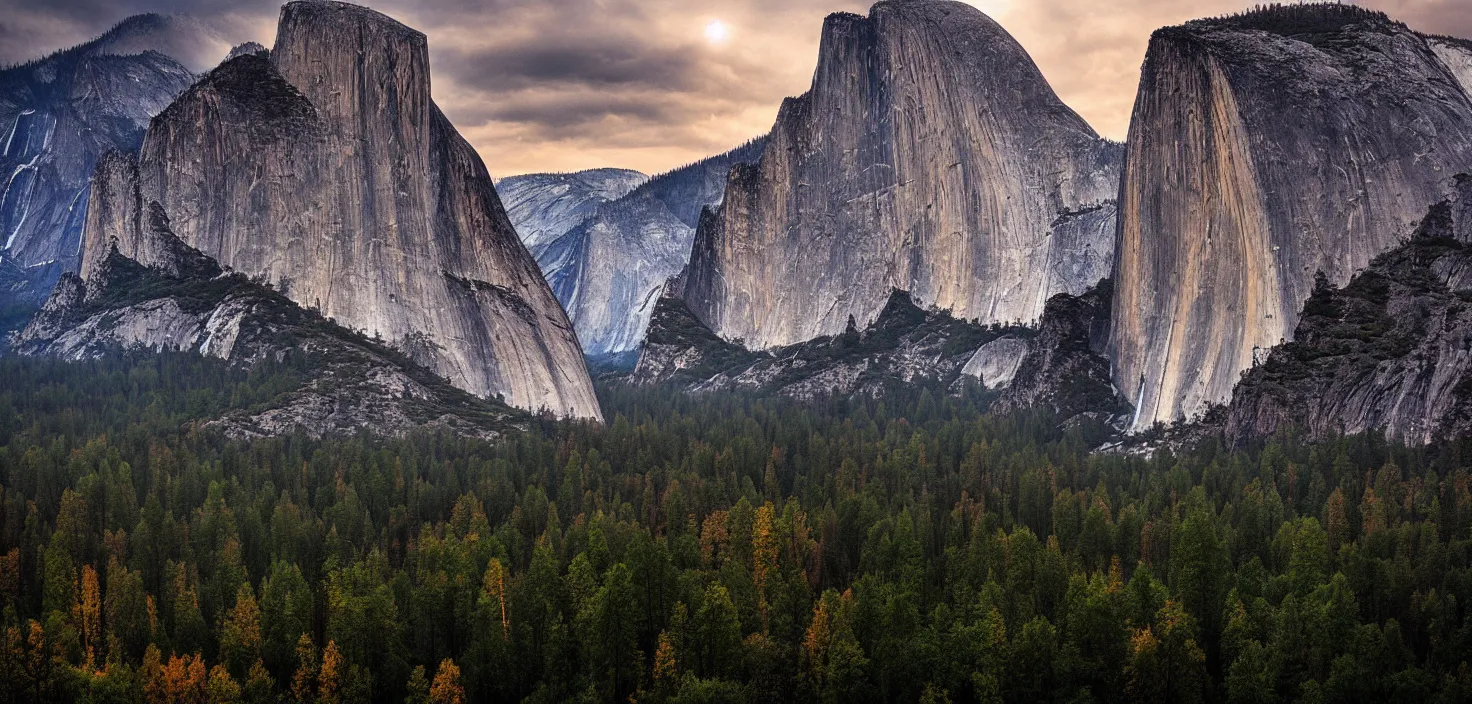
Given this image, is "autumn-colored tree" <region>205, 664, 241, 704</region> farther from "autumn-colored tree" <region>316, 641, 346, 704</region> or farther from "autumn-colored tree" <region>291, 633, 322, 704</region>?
"autumn-colored tree" <region>316, 641, 346, 704</region>

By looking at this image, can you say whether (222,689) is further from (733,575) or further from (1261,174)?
(1261,174)

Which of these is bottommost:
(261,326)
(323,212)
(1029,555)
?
(1029,555)

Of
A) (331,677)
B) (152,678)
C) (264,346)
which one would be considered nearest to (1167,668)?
(331,677)

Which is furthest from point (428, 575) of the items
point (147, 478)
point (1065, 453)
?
point (1065, 453)

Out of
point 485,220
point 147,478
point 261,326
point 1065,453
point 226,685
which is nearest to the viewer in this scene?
point 226,685

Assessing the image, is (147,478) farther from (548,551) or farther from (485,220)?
(485,220)

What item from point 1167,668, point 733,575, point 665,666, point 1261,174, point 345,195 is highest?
point 1261,174

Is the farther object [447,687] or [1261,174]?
[1261,174]

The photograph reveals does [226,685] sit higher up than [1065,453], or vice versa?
[1065,453]
